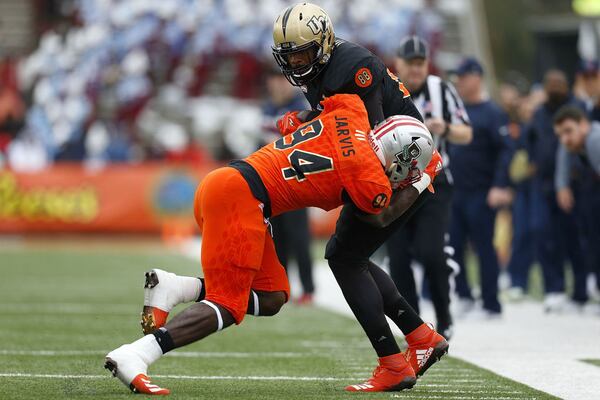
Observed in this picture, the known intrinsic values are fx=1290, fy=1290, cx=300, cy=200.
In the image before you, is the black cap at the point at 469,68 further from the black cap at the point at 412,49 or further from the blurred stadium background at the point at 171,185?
the black cap at the point at 412,49

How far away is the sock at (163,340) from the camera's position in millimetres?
5613

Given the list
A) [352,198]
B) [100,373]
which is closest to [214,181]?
[352,198]

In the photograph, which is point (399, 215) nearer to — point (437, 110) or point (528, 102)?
point (437, 110)

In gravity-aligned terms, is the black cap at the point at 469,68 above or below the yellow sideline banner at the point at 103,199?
above

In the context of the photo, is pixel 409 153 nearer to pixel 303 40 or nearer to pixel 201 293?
pixel 303 40

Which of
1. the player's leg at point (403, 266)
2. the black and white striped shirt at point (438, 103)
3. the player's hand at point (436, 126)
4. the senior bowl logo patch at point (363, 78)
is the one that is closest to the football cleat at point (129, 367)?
the senior bowl logo patch at point (363, 78)

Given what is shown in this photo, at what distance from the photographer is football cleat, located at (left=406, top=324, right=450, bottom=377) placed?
6281 millimetres

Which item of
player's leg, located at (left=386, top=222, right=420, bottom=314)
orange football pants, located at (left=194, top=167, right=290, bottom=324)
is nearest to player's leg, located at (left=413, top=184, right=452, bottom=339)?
player's leg, located at (left=386, top=222, right=420, bottom=314)

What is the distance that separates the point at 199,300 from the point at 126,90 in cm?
1851

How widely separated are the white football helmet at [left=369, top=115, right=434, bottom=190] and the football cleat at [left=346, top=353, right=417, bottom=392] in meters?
0.82

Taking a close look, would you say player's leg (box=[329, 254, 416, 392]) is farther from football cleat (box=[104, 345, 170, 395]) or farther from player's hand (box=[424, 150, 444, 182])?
football cleat (box=[104, 345, 170, 395])

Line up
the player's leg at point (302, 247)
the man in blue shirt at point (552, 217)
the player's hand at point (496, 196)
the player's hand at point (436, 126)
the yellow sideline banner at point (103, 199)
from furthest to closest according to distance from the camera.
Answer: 1. the yellow sideline banner at point (103, 199)
2. the player's leg at point (302, 247)
3. the man in blue shirt at point (552, 217)
4. the player's hand at point (496, 196)
5. the player's hand at point (436, 126)

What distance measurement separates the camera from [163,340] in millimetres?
5617

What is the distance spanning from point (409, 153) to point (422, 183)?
275mm
